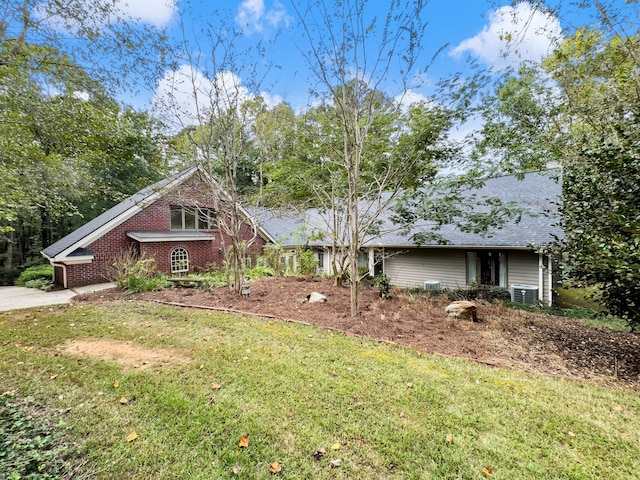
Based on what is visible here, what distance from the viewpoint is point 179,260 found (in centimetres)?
1354

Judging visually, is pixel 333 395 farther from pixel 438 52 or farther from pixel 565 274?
pixel 438 52

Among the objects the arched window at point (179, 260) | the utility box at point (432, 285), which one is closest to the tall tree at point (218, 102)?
the arched window at point (179, 260)

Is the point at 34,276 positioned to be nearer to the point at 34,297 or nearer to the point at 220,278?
the point at 34,297

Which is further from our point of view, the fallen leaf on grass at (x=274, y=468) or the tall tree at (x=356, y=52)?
the tall tree at (x=356, y=52)

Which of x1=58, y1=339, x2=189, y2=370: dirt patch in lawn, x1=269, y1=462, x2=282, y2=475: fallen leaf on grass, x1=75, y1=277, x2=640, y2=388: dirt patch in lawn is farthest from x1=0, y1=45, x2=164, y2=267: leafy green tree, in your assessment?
x1=269, y1=462, x2=282, y2=475: fallen leaf on grass

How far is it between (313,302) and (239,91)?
6.49 meters

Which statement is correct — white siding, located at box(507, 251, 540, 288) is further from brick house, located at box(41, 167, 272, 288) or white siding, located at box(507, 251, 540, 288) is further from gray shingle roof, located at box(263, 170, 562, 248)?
brick house, located at box(41, 167, 272, 288)

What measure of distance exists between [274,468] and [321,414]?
2.58 feet

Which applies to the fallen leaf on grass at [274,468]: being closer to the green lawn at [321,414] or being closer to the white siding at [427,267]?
the green lawn at [321,414]

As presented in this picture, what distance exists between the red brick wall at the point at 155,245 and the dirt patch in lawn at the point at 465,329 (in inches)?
125

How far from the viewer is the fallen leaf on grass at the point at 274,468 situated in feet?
7.31

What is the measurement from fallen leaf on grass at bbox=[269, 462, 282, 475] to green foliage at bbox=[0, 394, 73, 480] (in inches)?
61.3

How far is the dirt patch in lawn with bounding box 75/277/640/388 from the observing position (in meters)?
4.43

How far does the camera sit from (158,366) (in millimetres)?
3920
